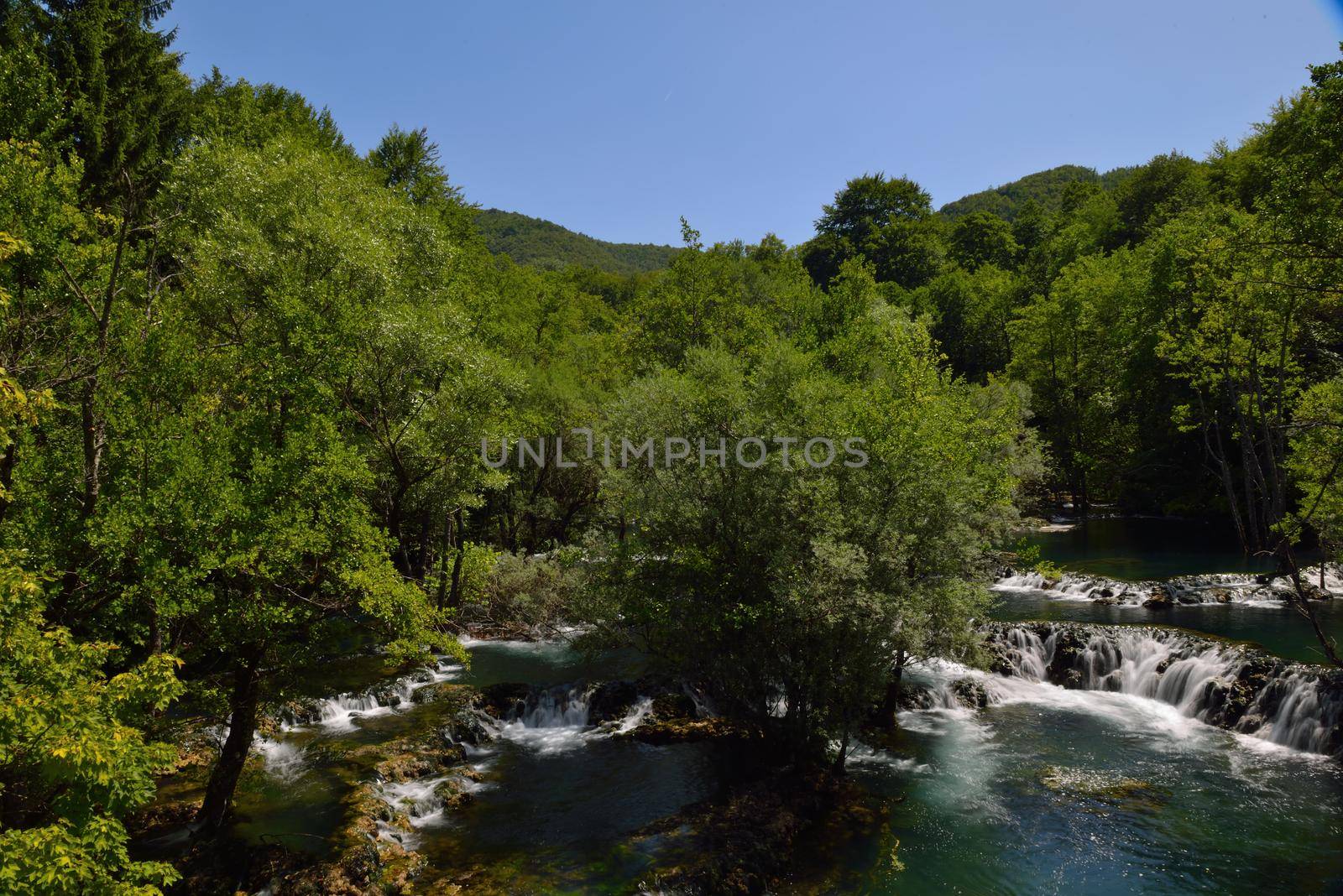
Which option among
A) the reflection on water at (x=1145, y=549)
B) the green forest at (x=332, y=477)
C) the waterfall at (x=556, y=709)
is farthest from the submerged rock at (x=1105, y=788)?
the reflection on water at (x=1145, y=549)

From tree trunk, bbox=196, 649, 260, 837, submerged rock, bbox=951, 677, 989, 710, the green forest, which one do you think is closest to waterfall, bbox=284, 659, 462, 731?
the green forest

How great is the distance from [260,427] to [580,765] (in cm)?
1016

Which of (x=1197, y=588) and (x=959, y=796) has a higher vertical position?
(x=1197, y=588)

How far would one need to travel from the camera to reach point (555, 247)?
509ft

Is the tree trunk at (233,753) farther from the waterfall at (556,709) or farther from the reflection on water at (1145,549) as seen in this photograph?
the reflection on water at (1145,549)

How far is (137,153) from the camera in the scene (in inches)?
1121

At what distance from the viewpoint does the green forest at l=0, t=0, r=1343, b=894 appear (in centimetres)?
873

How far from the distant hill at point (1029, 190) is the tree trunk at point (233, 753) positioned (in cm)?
14726

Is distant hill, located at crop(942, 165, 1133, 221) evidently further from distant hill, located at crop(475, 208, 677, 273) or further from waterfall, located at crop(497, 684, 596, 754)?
waterfall, located at crop(497, 684, 596, 754)

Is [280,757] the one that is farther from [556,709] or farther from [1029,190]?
[1029,190]

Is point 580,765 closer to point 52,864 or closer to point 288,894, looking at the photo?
point 288,894

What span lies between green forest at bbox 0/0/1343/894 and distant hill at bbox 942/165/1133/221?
122 meters

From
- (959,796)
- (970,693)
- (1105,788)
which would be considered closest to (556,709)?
(959,796)

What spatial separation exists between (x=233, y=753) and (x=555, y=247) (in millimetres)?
153193
